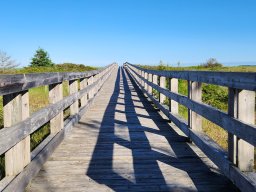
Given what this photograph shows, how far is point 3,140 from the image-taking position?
101 inches

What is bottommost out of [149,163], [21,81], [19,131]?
[149,163]

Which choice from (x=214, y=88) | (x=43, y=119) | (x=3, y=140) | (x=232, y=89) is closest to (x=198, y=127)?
(x=232, y=89)

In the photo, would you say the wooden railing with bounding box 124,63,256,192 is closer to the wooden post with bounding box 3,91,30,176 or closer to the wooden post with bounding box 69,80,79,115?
the wooden post with bounding box 3,91,30,176

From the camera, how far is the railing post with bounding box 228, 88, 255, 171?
297 cm

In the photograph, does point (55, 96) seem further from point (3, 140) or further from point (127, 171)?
point (3, 140)

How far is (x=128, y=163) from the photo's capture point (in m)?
4.23

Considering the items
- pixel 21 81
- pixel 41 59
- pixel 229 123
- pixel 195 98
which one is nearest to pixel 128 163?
pixel 195 98

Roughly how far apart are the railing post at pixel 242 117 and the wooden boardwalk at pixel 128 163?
401mm

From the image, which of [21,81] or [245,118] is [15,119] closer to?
[21,81]

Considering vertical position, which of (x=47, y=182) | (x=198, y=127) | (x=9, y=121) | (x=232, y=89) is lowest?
(x=47, y=182)

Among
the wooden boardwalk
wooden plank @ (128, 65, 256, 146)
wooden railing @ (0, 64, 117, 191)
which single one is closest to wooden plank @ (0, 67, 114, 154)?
wooden railing @ (0, 64, 117, 191)

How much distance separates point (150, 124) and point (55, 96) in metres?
2.75

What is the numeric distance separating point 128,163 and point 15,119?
1.70 metres

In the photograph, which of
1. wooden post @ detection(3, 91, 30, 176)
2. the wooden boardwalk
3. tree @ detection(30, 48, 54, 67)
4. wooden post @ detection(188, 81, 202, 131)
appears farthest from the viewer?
tree @ detection(30, 48, 54, 67)
